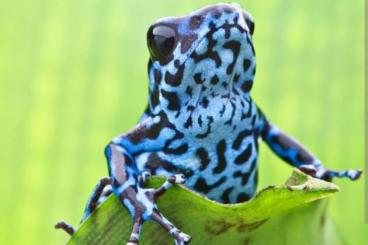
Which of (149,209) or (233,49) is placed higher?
(233,49)

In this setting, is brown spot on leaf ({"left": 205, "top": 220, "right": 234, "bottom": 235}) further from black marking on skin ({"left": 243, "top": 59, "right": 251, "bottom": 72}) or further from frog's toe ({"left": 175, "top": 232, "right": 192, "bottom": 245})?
black marking on skin ({"left": 243, "top": 59, "right": 251, "bottom": 72})

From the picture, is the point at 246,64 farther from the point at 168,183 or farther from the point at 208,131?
the point at 168,183

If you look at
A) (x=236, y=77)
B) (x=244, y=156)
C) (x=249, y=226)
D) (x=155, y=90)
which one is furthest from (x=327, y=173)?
(x=249, y=226)

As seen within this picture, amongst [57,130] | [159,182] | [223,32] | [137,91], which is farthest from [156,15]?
[159,182]

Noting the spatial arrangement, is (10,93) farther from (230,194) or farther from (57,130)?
(230,194)

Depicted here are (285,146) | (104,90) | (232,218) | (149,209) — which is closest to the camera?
(232,218)

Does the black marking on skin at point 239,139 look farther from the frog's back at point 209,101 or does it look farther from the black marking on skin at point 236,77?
the black marking on skin at point 236,77

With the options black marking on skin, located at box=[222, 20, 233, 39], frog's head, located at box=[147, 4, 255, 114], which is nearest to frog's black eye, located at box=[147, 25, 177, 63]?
frog's head, located at box=[147, 4, 255, 114]

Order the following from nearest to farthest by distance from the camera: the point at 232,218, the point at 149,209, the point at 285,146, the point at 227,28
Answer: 1. the point at 232,218
2. the point at 149,209
3. the point at 227,28
4. the point at 285,146
